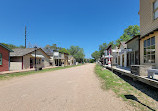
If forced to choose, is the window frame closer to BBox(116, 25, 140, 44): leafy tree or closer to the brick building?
the brick building

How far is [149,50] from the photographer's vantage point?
7.36m

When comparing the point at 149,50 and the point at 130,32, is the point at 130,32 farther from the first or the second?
the point at 149,50

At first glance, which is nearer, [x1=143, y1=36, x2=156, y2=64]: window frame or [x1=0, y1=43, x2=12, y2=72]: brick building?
[x1=143, y1=36, x2=156, y2=64]: window frame

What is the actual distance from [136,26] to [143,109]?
1670 inches

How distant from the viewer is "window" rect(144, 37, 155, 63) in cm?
688

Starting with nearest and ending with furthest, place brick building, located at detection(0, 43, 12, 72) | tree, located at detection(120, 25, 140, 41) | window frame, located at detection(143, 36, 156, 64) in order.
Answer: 1. window frame, located at detection(143, 36, 156, 64)
2. brick building, located at detection(0, 43, 12, 72)
3. tree, located at detection(120, 25, 140, 41)

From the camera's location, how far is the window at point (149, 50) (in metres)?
6.88

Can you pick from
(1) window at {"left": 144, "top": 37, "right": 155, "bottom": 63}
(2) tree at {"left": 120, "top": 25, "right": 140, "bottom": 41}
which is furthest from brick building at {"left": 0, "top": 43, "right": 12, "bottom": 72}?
(2) tree at {"left": 120, "top": 25, "right": 140, "bottom": 41}

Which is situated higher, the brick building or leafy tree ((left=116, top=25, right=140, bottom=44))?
leafy tree ((left=116, top=25, right=140, bottom=44))

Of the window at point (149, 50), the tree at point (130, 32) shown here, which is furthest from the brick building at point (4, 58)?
the tree at point (130, 32)

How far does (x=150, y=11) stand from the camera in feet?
23.4

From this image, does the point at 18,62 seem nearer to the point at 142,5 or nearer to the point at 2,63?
the point at 2,63

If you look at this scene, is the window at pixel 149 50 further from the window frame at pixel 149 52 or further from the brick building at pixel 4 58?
the brick building at pixel 4 58

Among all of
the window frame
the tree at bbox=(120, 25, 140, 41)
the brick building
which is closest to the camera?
the window frame
